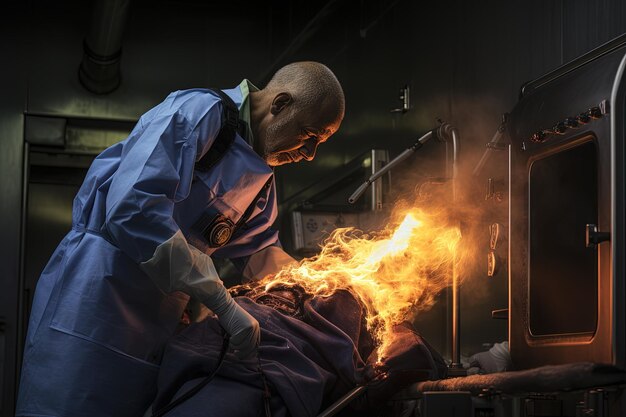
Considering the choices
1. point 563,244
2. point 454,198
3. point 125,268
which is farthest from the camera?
point 454,198

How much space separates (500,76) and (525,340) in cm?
144

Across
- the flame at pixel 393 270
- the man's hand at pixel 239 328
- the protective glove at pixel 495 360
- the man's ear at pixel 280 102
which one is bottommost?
the protective glove at pixel 495 360

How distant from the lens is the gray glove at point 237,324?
2.45 meters

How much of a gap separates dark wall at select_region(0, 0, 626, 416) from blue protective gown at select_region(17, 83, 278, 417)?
49.3 inches

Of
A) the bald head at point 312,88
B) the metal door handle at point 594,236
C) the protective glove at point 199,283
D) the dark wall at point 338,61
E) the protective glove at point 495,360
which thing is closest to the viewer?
the metal door handle at point 594,236

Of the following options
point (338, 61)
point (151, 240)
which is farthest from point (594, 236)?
point (338, 61)

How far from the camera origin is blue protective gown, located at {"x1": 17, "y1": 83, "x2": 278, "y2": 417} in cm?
260

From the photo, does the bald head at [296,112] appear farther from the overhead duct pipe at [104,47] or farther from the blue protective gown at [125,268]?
the overhead duct pipe at [104,47]

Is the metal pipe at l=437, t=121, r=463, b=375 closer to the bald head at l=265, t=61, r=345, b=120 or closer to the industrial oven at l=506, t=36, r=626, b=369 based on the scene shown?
the industrial oven at l=506, t=36, r=626, b=369

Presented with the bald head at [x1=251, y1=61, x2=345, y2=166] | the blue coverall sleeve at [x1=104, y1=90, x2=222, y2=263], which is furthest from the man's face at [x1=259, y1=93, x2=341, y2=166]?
the blue coverall sleeve at [x1=104, y1=90, x2=222, y2=263]

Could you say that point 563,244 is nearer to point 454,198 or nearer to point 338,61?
point 454,198

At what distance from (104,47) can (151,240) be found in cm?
348

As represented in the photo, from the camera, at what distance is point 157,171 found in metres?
2.59

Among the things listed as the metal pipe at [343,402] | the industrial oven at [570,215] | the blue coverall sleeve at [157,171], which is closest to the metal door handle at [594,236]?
the industrial oven at [570,215]
